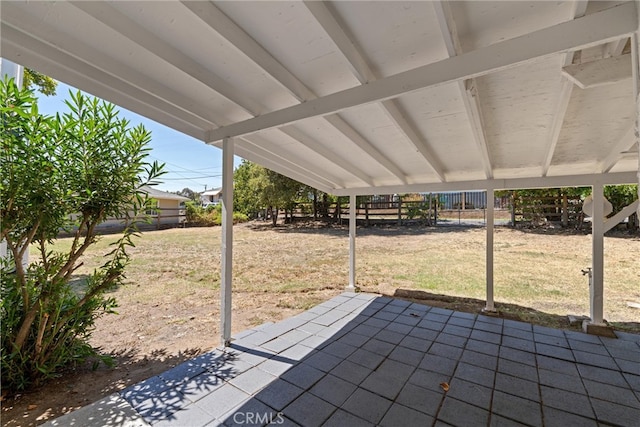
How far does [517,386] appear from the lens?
2.12m

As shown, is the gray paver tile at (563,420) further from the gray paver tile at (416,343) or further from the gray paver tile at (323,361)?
the gray paver tile at (323,361)

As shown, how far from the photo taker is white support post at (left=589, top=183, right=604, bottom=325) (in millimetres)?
3178

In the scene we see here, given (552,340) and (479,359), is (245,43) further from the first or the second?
(552,340)

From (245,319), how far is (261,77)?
2934mm

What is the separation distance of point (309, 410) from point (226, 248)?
1617 millimetres

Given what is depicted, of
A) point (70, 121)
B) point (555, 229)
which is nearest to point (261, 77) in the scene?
point (70, 121)

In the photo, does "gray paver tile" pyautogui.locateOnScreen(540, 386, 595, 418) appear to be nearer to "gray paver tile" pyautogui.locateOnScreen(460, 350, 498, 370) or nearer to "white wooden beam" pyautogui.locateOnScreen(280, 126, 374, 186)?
"gray paver tile" pyautogui.locateOnScreen(460, 350, 498, 370)

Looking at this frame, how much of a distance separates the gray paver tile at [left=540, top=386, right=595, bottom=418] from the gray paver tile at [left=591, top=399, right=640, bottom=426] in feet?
0.15

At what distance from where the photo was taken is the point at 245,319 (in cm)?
352

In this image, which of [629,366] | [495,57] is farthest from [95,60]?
[629,366]

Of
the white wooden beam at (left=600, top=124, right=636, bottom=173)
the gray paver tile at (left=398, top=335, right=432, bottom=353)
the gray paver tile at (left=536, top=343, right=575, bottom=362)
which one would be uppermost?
the white wooden beam at (left=600, top=124, right=636, bottom=173)

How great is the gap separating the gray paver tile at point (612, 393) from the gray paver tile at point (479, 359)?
0.62 meters

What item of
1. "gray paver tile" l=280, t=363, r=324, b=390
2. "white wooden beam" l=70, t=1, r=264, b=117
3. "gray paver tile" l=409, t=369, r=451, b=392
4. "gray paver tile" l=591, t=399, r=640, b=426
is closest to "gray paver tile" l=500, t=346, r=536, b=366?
"gray paver tile" l=591, t=399, r=640, b=426

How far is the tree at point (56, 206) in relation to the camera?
5.71 ft
